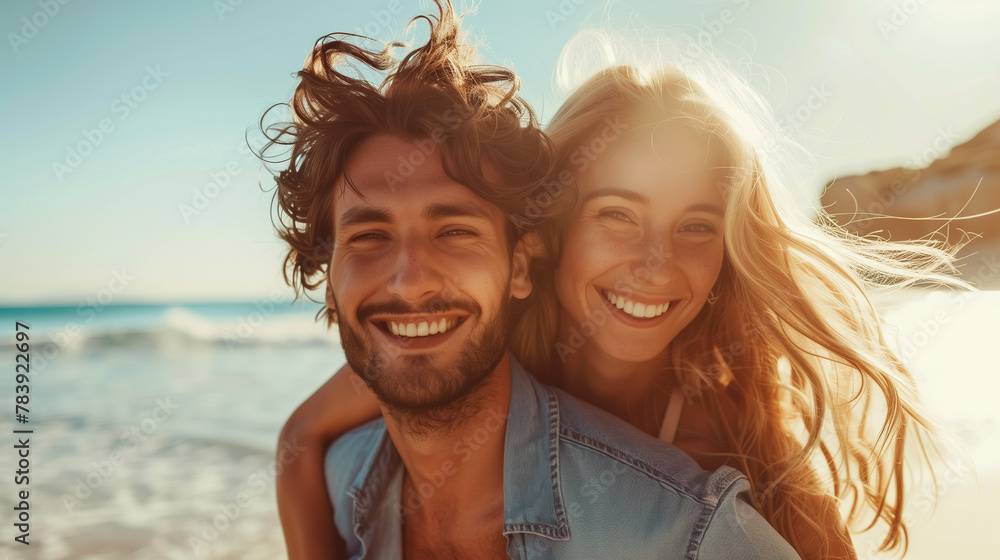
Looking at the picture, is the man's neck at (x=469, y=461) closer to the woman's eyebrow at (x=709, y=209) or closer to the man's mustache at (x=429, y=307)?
the man's mustache at (x=429, y=307)

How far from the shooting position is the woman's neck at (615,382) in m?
2.95

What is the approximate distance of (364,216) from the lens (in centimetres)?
226

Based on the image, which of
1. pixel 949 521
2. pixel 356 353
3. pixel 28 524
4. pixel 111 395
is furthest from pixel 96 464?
pixel 949 521

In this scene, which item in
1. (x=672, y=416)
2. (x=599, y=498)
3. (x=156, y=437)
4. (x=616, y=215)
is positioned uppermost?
(x=156, y=437)

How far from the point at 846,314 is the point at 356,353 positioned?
6.75ft

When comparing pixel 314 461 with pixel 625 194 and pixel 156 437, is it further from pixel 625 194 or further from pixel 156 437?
pixel 156 437

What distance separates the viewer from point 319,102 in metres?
2.49

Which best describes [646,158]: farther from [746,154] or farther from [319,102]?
[319,102]

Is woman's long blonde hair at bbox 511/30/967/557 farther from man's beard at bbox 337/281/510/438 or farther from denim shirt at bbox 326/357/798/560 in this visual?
man's beard at bbox 337/281/510/438

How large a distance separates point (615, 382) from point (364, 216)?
1.49 metres

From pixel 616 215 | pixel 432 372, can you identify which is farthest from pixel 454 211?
pixel 616 215

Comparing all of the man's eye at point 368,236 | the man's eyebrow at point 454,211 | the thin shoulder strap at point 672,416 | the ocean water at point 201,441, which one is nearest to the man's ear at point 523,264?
the man's eyebrow at point 454,211

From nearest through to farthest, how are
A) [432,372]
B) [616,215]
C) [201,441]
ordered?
[432,372], [616,215], [201,441]

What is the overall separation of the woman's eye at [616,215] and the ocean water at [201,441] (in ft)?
4.57
